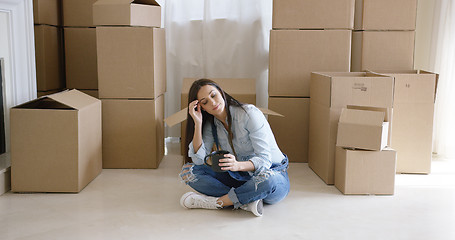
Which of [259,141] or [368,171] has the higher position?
[259,141]

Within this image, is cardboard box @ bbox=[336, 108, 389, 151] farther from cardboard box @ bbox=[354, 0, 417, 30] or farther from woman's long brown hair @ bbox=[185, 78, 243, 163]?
cardboard box @ bbox=[354, 0, 417, 30]

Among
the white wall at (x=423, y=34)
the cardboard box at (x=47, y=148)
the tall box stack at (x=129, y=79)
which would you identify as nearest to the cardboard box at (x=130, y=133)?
the tall box stack at (x=129, y=79)

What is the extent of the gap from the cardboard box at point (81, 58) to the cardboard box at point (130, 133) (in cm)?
74

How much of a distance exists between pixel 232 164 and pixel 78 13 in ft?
6.70

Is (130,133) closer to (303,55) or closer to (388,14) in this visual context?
(303,55)

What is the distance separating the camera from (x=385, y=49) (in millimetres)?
3348

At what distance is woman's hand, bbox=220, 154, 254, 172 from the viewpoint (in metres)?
2.24

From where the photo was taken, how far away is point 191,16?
12.6 feet

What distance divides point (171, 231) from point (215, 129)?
561 millimetres

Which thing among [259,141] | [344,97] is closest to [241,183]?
[259,141]

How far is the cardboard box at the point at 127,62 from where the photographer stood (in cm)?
305

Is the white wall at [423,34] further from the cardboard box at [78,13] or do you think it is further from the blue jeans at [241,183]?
the cardboard box at [78,13]

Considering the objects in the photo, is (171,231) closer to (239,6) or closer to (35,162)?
(35,162)

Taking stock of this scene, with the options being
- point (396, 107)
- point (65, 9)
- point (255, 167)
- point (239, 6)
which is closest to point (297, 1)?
point (239, 6)
